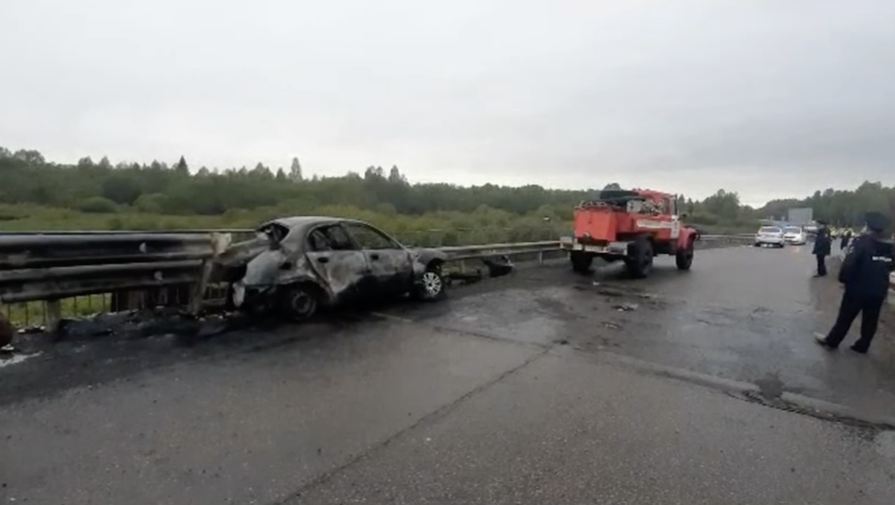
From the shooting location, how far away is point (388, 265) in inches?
360

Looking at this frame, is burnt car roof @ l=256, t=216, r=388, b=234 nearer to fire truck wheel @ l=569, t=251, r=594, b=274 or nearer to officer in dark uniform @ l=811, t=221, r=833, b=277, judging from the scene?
fire truck wheel @ l=569, t=251, r=594, b=274

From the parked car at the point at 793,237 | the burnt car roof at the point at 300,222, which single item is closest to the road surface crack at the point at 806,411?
the burnt car roof at the point at 300,222

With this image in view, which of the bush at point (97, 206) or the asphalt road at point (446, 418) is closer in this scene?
the asphalt road at point (446, 418)

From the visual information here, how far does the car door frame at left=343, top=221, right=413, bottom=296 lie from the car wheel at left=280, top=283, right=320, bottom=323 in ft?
3.53

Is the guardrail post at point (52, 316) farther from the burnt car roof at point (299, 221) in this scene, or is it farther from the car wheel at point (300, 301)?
the burnt car roof at point (299, 221)

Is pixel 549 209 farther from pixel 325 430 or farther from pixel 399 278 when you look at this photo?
pixel 325 430

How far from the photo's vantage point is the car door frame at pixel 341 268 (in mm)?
8062

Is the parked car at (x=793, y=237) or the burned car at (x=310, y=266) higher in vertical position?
the burned car at (x=310, y=266)

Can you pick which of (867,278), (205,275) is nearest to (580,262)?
(867,278)

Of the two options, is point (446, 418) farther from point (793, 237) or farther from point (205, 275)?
point (793, 237)

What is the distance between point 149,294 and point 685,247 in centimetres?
1628

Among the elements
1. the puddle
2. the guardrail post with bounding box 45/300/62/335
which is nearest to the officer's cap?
the puddle

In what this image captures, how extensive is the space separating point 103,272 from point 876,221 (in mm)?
9987

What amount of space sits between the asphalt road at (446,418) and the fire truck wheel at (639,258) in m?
7.10
